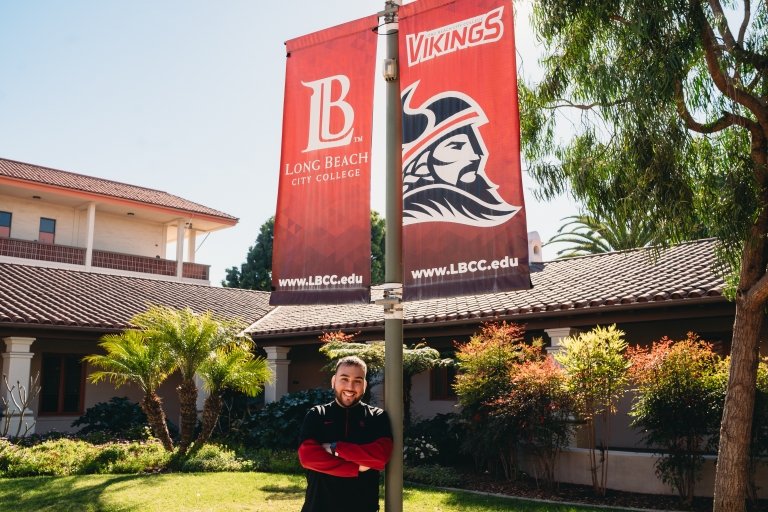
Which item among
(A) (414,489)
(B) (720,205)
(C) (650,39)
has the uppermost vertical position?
(C) (650,39)

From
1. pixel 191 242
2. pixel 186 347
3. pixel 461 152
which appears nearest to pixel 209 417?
pixel 186 347

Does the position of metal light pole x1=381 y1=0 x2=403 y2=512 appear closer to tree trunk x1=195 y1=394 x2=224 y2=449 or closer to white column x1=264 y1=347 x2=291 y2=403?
tree trunk x1=195 y1=394 x2=224 y2=449

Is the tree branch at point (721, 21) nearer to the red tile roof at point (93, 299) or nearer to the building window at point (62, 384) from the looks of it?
the red tile roof at point (93, 299)

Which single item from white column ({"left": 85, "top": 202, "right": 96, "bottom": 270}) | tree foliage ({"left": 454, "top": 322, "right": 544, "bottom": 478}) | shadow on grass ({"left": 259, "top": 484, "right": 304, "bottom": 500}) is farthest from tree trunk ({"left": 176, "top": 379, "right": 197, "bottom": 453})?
white column ({"left": 85, "top": 202, "right": 96, "bottom": 270})

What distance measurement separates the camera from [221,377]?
14641 millimetres

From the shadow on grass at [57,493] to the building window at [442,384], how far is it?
26.5 feet

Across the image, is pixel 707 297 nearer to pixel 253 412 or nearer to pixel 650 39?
pixel 650 39

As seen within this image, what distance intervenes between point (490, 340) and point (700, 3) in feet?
22.1

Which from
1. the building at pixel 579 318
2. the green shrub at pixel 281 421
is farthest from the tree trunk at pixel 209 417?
the building at pixel 579 318

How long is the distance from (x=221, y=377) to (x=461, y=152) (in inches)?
434

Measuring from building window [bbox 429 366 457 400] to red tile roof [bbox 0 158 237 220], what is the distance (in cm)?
1753

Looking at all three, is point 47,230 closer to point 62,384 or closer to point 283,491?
point 62,384

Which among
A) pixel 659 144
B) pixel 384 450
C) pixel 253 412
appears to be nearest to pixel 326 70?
pixel 384 450

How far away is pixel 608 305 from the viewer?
43.2 ft
